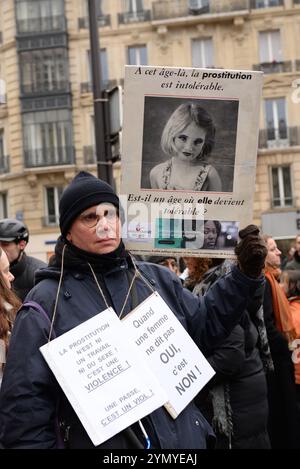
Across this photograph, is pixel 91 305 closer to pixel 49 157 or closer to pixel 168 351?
pixel 168 351

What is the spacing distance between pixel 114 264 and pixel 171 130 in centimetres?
71

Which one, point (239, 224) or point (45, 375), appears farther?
point (239, 224)

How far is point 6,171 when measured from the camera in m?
29.5

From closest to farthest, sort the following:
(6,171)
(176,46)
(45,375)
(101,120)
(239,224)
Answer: (45,375)
(239,224)
(101,120)
(176,46)
(6,171)

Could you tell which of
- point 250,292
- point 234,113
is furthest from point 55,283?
point 234,113

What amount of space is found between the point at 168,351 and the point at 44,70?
89.9ft

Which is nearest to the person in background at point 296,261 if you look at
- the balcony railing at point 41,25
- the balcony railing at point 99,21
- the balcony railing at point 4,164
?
the balcony railing at point 99,21

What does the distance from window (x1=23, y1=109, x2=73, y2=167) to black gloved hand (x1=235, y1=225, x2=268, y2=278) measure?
26.2 m

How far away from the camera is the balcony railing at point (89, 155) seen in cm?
2816

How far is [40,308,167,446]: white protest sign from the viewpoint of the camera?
7.25 feet

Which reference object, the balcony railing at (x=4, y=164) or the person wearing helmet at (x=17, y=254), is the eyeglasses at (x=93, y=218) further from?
the balcony railing at (x=4, y=164)

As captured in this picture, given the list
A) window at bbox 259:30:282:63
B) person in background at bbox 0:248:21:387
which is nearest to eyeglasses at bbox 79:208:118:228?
person in background at bbox 0:248:21:387

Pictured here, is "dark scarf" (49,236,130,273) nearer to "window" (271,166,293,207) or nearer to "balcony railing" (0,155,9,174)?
"window" (271,166,293,207)

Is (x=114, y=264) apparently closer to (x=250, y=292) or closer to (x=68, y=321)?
(x=68, y=321)
